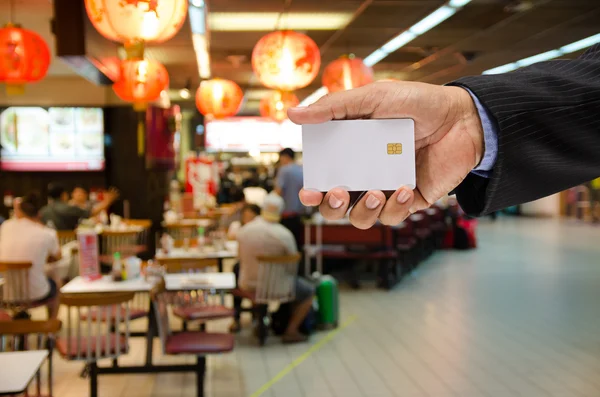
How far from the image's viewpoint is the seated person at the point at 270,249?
7.43 m

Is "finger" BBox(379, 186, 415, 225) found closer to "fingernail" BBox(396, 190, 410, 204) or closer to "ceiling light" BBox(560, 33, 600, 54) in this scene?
"fingernail" BBox(396, 190, 410, 204)

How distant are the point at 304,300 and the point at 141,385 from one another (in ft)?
7.01

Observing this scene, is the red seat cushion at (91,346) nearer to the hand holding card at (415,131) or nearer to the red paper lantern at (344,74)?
the hand holding card at (415,131)

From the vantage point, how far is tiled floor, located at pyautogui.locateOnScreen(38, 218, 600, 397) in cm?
596

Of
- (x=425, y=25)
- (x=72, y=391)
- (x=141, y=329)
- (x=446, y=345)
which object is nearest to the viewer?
(x=72, y=391)

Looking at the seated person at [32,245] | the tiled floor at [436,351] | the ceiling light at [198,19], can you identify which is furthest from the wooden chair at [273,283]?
the ceiling light at [198,19]

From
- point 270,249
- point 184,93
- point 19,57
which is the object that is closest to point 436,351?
point 270,249

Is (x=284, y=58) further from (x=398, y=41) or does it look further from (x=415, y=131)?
(x=415, y=131)

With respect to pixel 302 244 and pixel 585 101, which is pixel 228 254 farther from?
pixel 585 101

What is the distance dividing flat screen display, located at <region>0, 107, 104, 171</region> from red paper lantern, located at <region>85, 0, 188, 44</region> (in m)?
9.58

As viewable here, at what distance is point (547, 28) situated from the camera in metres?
10.7

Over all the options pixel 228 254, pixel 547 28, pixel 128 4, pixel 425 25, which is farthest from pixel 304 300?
pixel 547 28

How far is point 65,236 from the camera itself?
1000 cm

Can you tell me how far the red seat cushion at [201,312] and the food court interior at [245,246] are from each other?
0.18 feet
